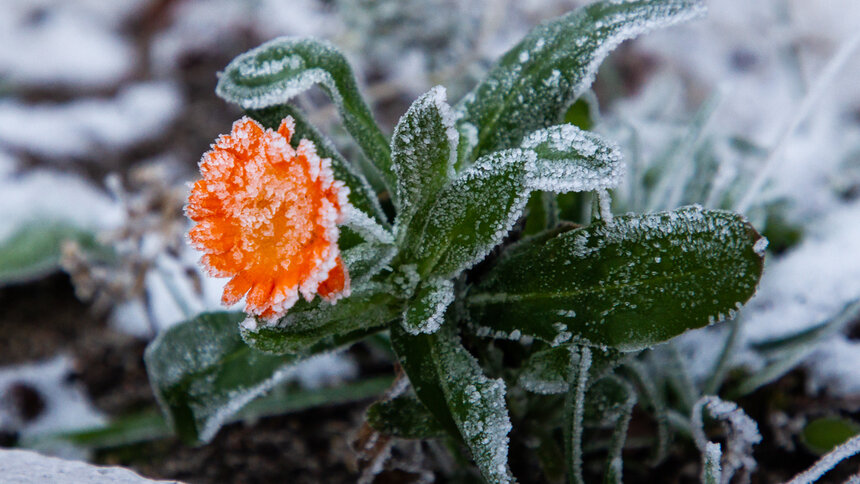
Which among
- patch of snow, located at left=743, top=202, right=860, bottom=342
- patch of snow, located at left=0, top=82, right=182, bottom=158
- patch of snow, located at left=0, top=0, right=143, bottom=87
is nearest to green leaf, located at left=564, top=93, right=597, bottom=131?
patch of snow, located at left=743, top=202, right=860, bottom=342

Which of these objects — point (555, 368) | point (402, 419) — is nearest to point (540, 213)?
point (555, 368)

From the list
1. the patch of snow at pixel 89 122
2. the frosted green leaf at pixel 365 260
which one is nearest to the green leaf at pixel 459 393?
the frosted green leaf at pixel 365 260

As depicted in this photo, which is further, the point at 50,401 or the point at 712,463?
the point at 50,401

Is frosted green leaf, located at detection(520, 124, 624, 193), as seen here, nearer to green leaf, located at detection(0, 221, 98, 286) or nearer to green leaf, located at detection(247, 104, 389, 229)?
green leaf, located at detection(247, 104, 389, 229)

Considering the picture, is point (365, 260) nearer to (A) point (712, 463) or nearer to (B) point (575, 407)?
(B) point (575, 407)

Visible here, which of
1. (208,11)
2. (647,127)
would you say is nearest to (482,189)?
(647,127)

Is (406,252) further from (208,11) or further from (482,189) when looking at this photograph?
(208,11)

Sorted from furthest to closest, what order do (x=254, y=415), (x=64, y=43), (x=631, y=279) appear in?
(x=64, y=43) → (x=254, y=415) → (x=631, y=279)

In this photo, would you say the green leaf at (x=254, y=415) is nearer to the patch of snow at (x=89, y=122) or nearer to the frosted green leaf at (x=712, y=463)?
the frosted green leaf at (x=712, y=463)
